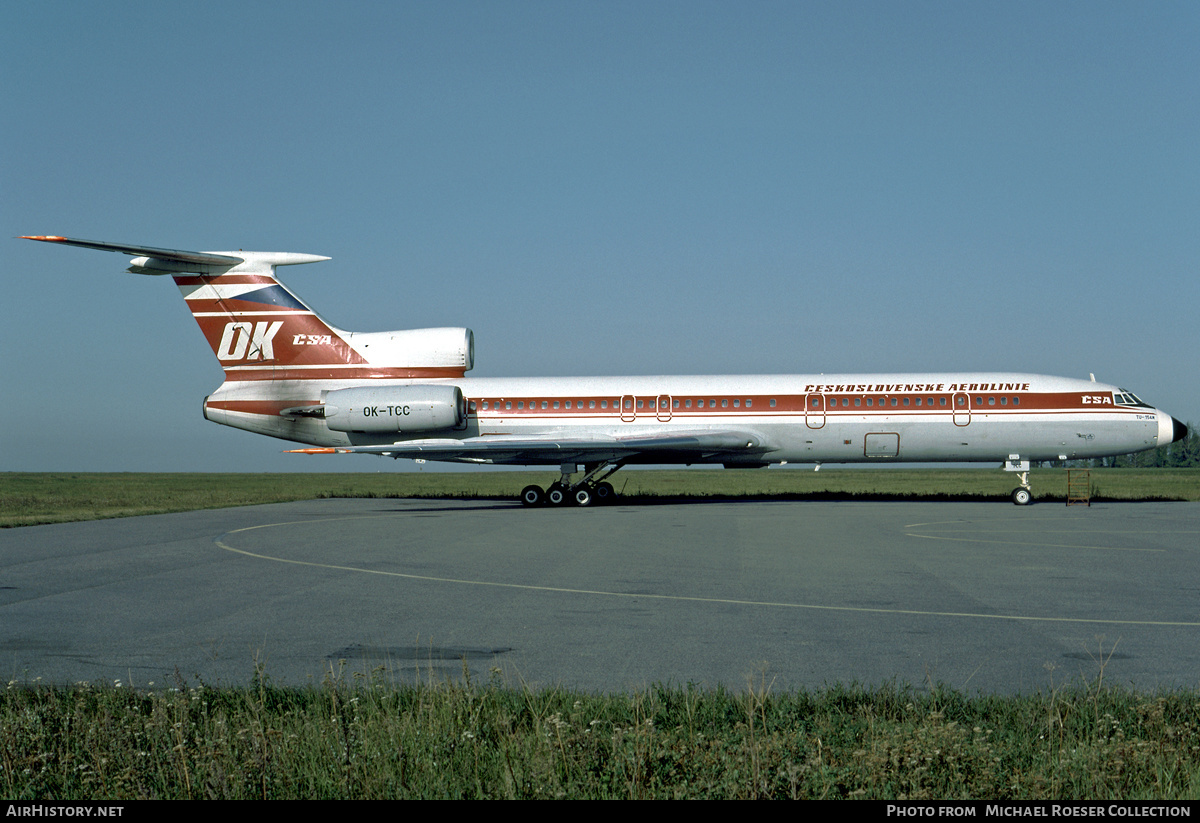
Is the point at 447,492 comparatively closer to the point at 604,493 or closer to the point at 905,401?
the point at 604,493

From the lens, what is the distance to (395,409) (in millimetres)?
29875

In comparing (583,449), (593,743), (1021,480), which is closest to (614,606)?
(593,743)

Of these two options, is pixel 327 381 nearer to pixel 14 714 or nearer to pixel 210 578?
pixel 210 578

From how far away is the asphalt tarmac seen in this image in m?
7.88

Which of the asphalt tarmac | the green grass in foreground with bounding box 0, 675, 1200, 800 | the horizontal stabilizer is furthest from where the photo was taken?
the horizontal stabilizer

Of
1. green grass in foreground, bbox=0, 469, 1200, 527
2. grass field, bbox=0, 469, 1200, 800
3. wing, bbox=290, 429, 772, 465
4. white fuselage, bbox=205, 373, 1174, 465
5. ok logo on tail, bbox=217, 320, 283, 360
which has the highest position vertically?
ok logo on tail, bbox=217, 320, 283, 360

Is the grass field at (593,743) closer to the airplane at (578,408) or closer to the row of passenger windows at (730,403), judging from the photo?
the airplane at (578,408)

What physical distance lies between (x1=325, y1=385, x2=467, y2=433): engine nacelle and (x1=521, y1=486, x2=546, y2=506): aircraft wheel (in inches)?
126

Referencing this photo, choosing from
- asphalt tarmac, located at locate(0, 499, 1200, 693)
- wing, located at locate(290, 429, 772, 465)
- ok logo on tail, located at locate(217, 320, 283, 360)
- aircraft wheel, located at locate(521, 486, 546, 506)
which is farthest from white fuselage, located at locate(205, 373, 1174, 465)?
asphalt tarmac, located at locate(0, 499, 1200, 693)

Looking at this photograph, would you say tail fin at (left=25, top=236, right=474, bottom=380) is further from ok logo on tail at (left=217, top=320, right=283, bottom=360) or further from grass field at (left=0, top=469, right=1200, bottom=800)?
grass field at (left=0, top=469, right=1200, bottom=800)

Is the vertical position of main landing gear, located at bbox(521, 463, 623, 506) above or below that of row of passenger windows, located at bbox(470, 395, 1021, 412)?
below
